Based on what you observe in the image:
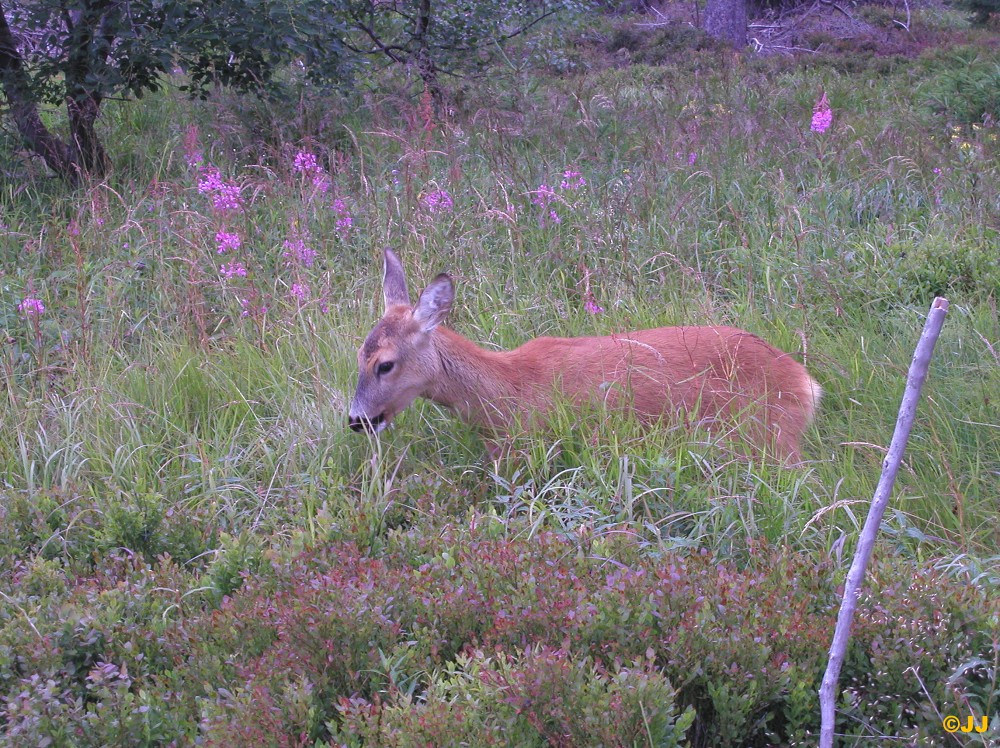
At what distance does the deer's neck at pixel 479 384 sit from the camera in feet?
15.1

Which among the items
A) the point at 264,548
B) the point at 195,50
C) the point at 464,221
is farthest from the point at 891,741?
the point at 195,50

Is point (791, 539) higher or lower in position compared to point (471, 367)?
lower

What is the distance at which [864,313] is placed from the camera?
18.4 ft

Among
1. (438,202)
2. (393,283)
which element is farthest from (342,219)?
(393,283)

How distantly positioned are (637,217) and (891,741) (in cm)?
448

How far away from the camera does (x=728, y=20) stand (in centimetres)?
1772

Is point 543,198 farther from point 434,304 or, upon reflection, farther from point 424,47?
point 424,47

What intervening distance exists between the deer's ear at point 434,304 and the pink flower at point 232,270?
4.52ft

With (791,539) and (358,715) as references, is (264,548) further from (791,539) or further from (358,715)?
(791,539)

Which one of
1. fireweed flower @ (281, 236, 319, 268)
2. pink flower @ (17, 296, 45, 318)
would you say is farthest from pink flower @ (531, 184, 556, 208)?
pink flower @ (17, 296, 45, 318)

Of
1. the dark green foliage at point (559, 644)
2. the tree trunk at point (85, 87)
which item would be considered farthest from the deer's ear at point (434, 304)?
the tree trunk at point (85, 87)

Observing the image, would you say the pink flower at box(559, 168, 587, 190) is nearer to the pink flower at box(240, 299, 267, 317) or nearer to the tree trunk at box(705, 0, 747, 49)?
the pink flower at box(240, 299, 267, 317)

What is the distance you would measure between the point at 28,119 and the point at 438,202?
12.4 ft

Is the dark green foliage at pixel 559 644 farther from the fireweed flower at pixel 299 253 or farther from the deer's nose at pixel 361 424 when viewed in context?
the fireweed flower at pixel 299 253
